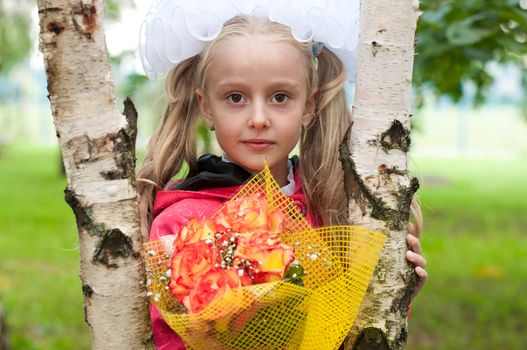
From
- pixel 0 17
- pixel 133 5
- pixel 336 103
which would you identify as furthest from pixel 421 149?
pixel 336 103

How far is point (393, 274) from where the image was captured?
5.80 ft

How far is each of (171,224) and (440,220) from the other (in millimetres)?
7879

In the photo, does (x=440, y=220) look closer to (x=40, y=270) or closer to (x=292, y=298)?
(x=40, y=270)

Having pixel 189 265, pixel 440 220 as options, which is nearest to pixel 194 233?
pixel 189 265

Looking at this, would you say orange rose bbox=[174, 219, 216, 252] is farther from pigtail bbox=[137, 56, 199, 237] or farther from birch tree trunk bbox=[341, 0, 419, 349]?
pigtail bbox=[137, 56, 199, 237]

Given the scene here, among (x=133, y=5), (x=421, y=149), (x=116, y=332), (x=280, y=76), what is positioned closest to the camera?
(x=116, y=332)

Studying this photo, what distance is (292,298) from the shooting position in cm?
164

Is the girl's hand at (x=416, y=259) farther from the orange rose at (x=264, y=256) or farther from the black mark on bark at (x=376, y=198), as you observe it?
the orange rose at (x=264, y=256)

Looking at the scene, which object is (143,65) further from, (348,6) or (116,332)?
(116,332)

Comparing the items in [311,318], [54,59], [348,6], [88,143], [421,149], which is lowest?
[421,149]

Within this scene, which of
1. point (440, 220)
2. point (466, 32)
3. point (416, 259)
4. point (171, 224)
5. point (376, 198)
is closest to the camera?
point (376, 198)

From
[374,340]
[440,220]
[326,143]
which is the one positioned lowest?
[440,220]

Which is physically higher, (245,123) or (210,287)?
(245,123)

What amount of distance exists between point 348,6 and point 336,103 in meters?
0.37
